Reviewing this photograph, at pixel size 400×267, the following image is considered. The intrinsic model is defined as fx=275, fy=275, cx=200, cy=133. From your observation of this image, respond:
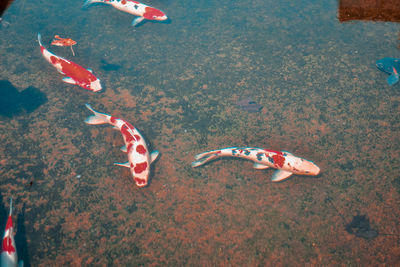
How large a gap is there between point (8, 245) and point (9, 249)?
5 centimetres

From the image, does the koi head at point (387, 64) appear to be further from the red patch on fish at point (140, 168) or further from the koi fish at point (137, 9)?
the red patch on fish at point (140, 168)

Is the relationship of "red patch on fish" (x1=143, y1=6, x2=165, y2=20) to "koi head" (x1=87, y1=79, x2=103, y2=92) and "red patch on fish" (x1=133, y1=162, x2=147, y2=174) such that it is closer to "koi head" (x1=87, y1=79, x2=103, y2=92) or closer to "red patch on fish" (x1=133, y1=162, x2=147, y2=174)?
"koi head" (x1=87, y1=79, x2=103, y2=92)

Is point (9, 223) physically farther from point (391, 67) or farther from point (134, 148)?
point (391, 67)

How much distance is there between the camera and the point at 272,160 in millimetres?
4105

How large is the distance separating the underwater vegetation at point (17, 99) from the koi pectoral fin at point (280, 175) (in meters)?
4.24

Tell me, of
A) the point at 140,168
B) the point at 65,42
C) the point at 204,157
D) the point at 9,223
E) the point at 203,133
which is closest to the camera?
the point at 9,223

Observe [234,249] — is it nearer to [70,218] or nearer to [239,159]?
[239,159]

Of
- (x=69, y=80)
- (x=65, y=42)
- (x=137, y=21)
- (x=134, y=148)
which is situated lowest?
(x=134, y=148)

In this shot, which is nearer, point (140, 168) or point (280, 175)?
point (140, 168)

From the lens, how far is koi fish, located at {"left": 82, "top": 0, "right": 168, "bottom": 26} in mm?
6125

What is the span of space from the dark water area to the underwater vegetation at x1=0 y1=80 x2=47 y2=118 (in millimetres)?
34

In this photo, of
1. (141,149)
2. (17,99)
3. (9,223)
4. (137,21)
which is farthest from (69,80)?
(9,223)

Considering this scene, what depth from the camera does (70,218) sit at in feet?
12.7

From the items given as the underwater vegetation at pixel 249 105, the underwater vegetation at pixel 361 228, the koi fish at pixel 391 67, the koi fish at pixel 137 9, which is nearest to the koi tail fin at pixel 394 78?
the koi fish at pixel 391 67
